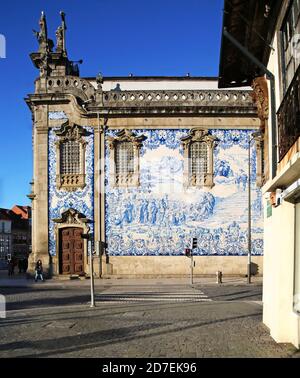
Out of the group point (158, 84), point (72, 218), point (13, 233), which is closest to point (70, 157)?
point (72, 218)

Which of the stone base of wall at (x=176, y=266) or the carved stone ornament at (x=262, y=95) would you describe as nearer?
the carved stone ornament at (x=262, y=95)

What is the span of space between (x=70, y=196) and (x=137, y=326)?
696 inches

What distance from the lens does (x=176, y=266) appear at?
2742 cm

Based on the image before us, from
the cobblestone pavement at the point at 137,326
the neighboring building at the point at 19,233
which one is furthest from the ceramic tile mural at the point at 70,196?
the neighboring building at the point at 19,233

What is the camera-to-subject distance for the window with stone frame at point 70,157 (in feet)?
92.3

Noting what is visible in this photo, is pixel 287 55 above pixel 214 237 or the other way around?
above

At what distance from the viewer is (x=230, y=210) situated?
27.7m

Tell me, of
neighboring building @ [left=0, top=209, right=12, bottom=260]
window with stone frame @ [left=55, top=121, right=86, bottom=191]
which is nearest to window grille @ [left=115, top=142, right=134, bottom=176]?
window with stone frame @ [left=55, top=121, right=86, bottom=191]

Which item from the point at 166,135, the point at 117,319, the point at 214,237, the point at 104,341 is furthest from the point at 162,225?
the point at 104,341

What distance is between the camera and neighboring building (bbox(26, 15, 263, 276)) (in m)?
27.5

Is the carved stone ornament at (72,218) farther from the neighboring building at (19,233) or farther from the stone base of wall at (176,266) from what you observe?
the neighboring building at (19,233)

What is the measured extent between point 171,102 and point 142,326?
1884cm

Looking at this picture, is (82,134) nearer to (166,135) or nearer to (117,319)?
(166,135)

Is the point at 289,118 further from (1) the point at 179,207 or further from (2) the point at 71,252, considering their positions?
(2) the point at 71,252
